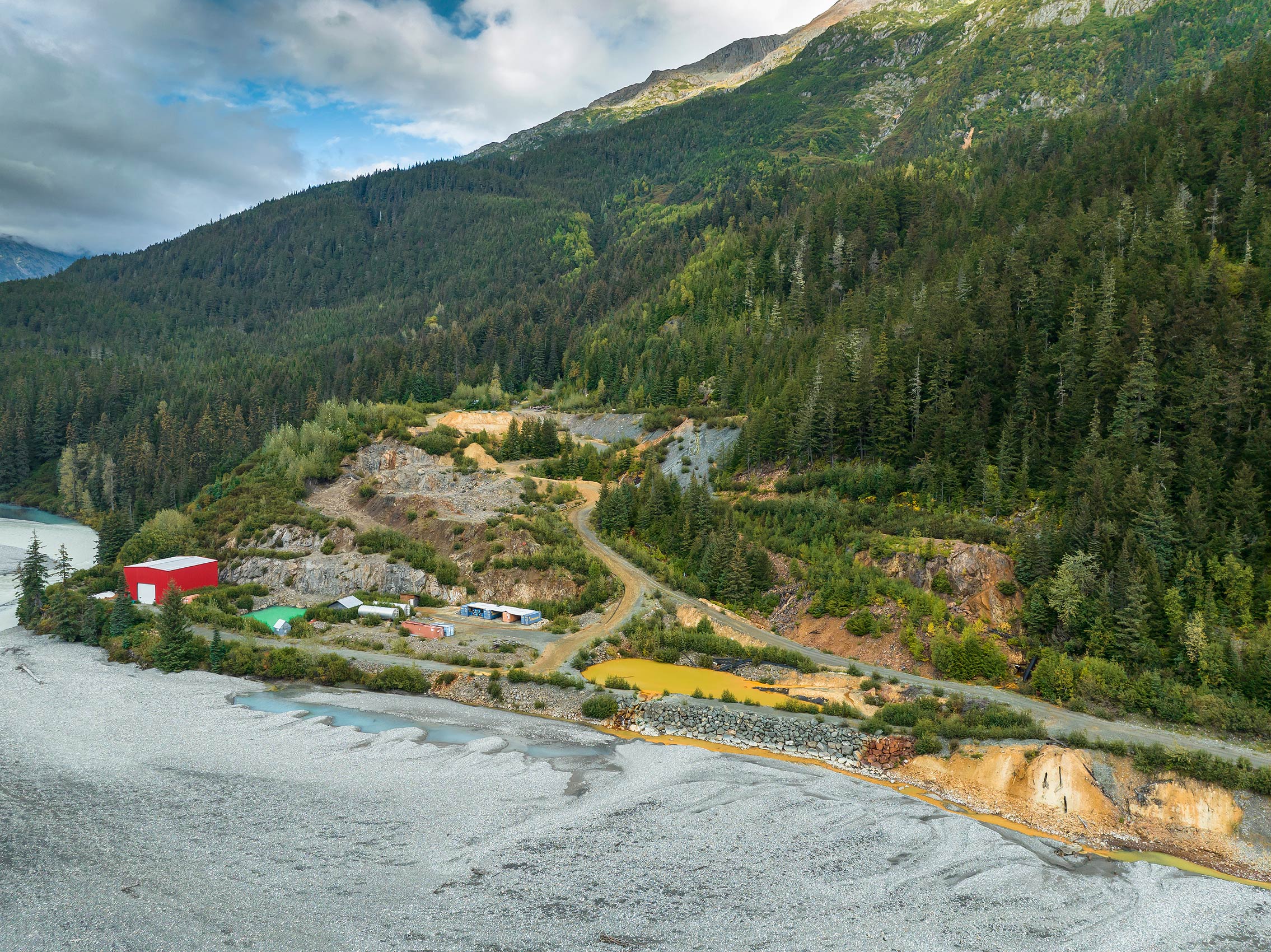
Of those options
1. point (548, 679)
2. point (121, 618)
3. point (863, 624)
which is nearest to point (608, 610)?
point (548, 679)

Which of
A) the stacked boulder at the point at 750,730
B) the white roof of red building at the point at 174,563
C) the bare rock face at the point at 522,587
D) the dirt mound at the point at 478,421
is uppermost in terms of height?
the dirt mound at the point at 478,421

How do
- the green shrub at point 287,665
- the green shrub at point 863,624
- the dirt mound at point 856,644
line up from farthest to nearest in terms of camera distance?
the green shrub at point 287,665
the green shrub at point 863,624
the dirt mound at point 856,644

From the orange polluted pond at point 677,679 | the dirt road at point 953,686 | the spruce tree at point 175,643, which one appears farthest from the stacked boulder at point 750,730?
the spruce tree at point 175,643

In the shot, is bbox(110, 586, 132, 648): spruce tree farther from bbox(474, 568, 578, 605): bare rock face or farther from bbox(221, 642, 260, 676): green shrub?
bbox(474, 568, 578, 605): bare rock face

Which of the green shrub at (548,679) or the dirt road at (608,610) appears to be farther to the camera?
the dirt road at (608,610)

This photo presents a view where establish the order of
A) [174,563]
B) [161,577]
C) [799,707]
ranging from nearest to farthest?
1. [799,707]
2. [161,577]
3. [174,563]

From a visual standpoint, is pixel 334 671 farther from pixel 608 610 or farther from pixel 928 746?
pixel 928 746

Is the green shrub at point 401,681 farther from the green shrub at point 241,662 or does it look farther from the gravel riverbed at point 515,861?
the green shrub at point 241,662

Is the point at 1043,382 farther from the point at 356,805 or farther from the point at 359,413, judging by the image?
the point at 359,413
